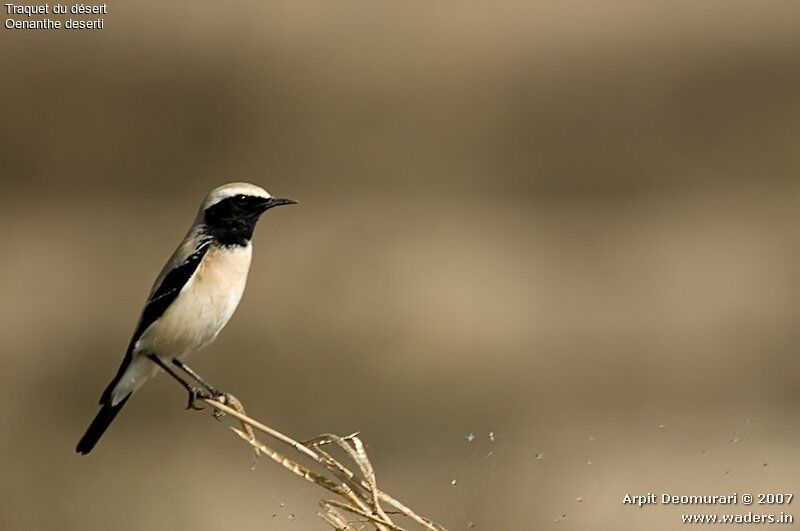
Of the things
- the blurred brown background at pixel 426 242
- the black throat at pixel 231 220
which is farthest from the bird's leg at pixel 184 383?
the blurred brown background at pixel 426 242

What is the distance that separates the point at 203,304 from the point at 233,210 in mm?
347

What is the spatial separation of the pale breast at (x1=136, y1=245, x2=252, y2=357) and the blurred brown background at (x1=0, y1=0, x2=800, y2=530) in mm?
2469

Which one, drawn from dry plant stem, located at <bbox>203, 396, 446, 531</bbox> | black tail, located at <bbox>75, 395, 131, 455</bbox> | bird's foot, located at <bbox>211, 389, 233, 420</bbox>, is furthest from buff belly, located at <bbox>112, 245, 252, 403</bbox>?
dry plant stem, located at <bbox>203, 396, 446, 531</bbox>

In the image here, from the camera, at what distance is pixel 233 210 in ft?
17.7

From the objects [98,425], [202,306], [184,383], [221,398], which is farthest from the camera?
[98,425]

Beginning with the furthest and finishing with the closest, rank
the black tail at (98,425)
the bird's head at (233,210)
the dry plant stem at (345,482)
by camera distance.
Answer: the black tail at (98,425) < the bird's head at (233,210) < the dry plant stem at (345,482)

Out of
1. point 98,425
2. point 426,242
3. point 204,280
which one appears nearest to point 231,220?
point 204,280

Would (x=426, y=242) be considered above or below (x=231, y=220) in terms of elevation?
below

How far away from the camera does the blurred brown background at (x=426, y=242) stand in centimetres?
890

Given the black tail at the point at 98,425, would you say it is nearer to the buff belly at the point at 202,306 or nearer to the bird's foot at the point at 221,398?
the buff belly at the point at 202,306

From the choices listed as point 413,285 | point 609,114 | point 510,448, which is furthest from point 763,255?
point 510,448

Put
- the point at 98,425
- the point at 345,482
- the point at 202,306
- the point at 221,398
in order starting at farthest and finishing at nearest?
the point at 98,425 → the point at 202,306 → the point at 221,398 → the point at 345,482

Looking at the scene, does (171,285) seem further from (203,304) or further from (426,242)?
(426,242)

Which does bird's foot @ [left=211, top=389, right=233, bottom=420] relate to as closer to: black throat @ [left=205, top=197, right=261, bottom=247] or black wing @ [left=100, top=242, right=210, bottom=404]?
black wing @ [left=100, top=242, right=210, bottom=404]
